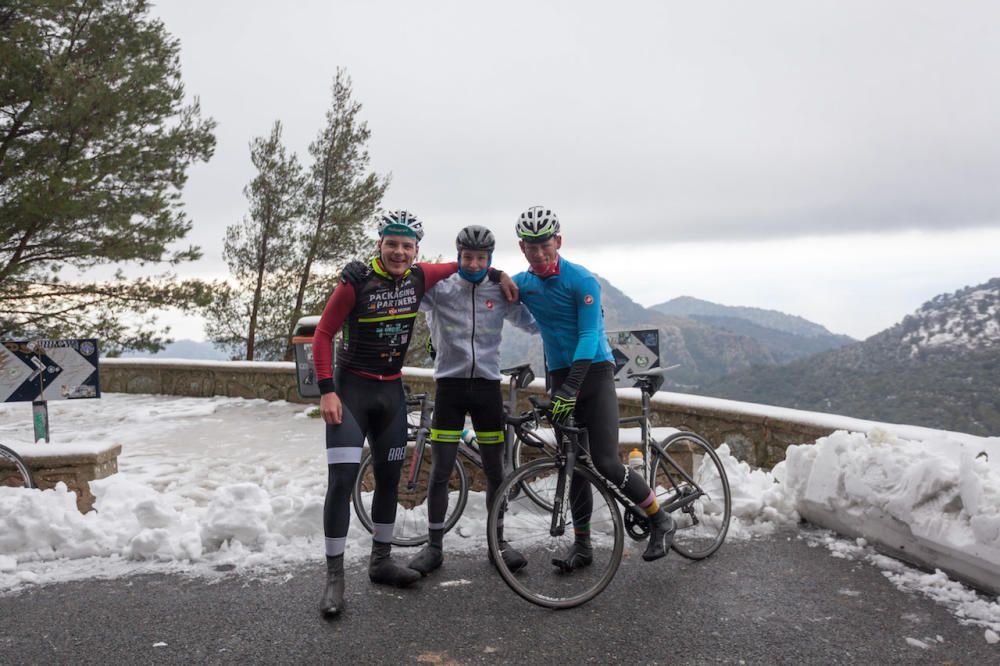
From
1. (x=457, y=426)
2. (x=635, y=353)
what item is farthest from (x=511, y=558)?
(x=635, y=353)

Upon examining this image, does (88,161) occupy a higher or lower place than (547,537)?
higher

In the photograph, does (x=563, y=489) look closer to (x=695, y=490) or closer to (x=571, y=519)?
(x=571, y=519)

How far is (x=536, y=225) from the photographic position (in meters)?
4.12

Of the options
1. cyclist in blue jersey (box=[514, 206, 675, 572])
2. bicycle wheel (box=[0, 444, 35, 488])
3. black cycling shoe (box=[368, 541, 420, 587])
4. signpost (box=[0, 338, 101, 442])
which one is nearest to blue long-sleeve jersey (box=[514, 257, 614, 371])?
cyclist in blue jersey (box=[514, 206, 675, 572])

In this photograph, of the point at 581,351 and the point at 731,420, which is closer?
the point at 581,351

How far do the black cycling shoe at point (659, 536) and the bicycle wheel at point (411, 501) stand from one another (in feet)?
4.35

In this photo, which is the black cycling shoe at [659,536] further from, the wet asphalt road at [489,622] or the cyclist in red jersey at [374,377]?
the cyclist in red jersey at [374,377]

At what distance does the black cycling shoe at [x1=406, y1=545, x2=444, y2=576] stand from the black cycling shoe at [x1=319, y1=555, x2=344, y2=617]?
1.76ft

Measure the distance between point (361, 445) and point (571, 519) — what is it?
1274 mm

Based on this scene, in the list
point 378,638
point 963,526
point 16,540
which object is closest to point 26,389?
point 16,540

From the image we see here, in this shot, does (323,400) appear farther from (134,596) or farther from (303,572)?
(134,596)

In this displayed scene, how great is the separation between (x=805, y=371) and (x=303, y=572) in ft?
561

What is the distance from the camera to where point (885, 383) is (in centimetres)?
12775

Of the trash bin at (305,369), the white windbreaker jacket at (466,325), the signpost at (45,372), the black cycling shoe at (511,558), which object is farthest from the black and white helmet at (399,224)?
the signpost at (45,372)
